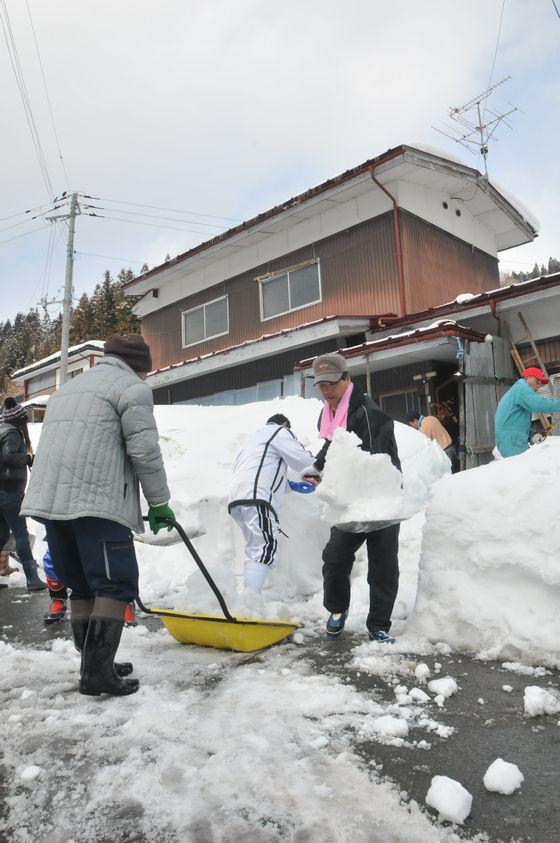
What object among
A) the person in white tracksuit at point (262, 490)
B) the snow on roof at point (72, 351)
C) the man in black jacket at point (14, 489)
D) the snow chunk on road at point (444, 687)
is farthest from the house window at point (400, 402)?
the snow on roof at point (72, 351)

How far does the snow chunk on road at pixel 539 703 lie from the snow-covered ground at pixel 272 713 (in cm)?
2

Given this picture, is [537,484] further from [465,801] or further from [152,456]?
[152,456]

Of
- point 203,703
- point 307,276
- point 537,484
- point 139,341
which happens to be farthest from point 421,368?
point 203,703

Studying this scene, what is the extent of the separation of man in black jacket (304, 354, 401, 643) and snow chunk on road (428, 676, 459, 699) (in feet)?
2.27

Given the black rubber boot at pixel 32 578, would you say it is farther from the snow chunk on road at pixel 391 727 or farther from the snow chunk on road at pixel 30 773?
the snow chunk on road at pixel 391 727

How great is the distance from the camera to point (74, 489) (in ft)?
8.90

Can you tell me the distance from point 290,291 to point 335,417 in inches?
419

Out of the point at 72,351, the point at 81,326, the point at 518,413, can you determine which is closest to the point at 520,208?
the point at 518,413

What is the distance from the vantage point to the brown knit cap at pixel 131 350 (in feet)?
10.3

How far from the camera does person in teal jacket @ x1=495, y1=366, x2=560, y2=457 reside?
552cm

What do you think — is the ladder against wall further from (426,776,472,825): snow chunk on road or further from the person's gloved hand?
(426,776,472,825): snow chunk on road

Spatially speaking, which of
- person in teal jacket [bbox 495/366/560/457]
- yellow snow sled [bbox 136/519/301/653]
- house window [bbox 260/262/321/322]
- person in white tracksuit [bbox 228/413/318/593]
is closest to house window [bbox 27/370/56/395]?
house window [bbox 260/262/321/322]

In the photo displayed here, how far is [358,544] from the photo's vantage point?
358 centimetres

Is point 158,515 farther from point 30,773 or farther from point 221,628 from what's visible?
point 30,773
